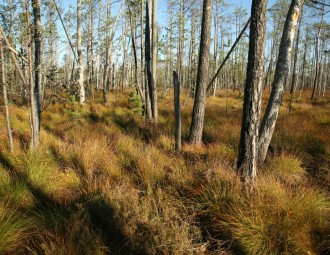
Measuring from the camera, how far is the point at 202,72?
19.5ft

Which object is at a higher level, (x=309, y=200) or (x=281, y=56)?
(x=281, y=56)

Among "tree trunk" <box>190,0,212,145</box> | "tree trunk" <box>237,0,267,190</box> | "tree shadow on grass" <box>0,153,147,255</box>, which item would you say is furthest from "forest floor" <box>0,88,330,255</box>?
"tree trunk" <box>190,0,212,145</box>

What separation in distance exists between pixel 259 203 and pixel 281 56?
11.5 ft

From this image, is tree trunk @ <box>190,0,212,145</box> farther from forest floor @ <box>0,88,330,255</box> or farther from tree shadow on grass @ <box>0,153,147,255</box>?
tree shadow on grass @ <box>0,153,147,255</box>

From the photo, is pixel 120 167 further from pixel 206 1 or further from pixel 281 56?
pixel 206 1

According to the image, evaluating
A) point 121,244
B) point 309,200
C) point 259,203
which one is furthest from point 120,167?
point 309,200

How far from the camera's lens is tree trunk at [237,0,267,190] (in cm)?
325

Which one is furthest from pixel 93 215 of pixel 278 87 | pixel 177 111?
pixel 278 87

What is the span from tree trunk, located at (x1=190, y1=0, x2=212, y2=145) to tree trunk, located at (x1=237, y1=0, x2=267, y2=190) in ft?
8.45

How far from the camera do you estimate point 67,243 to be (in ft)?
7.23

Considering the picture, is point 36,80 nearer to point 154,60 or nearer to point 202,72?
point 202,72

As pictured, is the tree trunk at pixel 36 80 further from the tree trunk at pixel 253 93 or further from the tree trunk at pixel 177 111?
the tree trunk at pixel 253 93

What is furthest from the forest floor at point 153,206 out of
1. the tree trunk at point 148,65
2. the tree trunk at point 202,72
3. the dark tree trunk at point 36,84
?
the tree trunk at point 148,65

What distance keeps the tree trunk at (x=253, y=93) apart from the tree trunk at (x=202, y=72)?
2.58 meters
